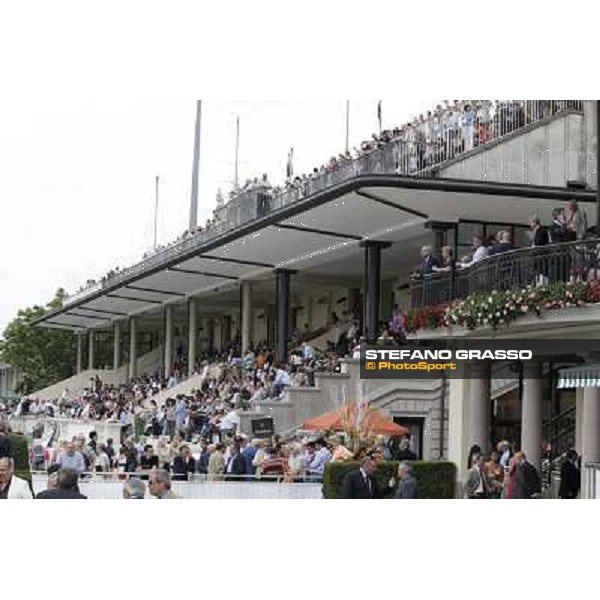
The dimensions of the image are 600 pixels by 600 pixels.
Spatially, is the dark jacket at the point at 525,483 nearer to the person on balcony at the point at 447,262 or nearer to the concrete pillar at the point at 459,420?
the concrete pillar at the point at 459,420

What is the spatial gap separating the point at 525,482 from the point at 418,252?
11596mm

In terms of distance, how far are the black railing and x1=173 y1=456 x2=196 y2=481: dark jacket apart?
5695 millimetres

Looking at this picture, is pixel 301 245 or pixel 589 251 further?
pixel 301 245

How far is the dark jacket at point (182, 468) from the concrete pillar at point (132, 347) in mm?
31061

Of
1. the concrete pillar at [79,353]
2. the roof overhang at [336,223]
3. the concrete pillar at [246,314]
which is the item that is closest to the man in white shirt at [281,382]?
the roof overhang at [336,223]

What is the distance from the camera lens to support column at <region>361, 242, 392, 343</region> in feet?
91.6

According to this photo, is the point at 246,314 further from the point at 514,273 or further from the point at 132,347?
the point at 514,273

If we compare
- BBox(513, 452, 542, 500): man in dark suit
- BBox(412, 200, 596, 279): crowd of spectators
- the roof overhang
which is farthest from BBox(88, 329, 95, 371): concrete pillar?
BBox(513, 452, 542, 500): man in dark suit

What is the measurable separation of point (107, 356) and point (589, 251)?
1692 inches

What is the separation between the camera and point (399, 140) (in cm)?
2781

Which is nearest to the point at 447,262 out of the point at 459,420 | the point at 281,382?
the point at 459,420

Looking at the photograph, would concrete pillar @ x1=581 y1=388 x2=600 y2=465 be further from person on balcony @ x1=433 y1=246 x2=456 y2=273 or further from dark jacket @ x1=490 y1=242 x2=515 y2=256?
person on balcony @ x1=433 y1=246 x2=456 y2=273
